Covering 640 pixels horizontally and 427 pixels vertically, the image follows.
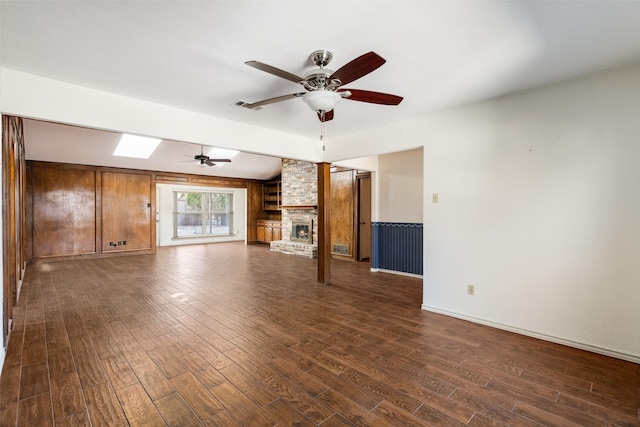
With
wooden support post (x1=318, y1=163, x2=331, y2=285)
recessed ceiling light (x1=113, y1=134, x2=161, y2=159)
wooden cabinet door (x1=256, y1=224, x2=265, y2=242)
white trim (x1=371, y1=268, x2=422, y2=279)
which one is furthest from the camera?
wooden cabinet door (x1=256, y1=224, x2=265, y2=242)

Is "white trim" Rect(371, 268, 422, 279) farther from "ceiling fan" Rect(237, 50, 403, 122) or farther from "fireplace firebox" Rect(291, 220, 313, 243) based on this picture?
"ceiling fan" Rect(237, 50, 403, 122)

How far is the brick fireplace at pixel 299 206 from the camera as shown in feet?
27.5

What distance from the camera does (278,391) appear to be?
210 cm

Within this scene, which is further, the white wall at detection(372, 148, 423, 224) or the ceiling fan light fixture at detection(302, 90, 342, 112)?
the white wall at detection(372, 148, 423, 224)

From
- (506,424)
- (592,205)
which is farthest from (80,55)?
(592,205)

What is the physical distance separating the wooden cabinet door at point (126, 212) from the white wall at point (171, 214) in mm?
1716

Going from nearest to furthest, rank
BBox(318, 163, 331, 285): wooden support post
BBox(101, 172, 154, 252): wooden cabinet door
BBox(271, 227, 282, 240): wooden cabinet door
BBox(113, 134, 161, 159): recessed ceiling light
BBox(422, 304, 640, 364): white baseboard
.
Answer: BBox(422, 304, 640, 364): white baseboard → BBox(318, 163, 331, 285): wooden support post → BBox(113, 134, 161, 159): recessed ceiling light → BBox(101, 172, 154, 252): wooden cabinet door → BBox(271, 227, 282, 240): wooden cabinet door

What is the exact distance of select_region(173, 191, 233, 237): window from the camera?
10.8 m

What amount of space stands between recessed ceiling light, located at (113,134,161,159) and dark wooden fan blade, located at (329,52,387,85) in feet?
20.2

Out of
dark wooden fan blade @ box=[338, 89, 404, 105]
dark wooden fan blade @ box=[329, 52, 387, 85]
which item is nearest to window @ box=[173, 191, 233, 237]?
dark wooden fan blade @ box=[338, 89, 404, 105]

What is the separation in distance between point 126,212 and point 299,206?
4.84 m

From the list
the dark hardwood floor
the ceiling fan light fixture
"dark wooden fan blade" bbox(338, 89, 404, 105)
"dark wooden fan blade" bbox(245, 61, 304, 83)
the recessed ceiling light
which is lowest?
the dark hardwood floor

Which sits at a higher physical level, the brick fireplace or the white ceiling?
the white ceiling

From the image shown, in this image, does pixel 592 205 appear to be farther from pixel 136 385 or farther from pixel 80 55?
pixel 80 55
